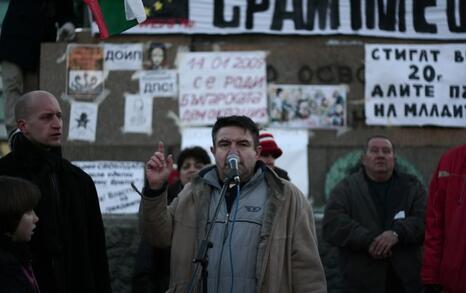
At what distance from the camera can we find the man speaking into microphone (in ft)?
15.8

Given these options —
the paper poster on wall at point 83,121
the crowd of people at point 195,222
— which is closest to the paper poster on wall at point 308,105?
the paper poster on wall at point 83,121

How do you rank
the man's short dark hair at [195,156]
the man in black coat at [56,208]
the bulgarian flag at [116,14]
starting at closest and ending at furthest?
1. the man in black coat at [56,208]
2. the bulgarian flag at [116,14]
3. the man's short dark hair at [195,156]

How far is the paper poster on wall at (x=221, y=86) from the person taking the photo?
28.9ft

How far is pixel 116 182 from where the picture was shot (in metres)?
8.75

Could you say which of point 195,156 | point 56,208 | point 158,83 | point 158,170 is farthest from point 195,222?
point 158,83

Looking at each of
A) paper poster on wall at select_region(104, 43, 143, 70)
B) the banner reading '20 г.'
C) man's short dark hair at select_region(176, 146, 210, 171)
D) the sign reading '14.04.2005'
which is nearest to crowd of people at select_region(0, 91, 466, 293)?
man's short dark hair at select_region(176, 146, 210, 171)

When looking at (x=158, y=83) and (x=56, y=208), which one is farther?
(x=158, y=83)

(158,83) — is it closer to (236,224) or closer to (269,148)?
(269,148)

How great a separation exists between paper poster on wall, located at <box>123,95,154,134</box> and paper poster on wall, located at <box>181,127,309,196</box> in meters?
0.38

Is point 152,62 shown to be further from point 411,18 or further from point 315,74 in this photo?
point 411,18

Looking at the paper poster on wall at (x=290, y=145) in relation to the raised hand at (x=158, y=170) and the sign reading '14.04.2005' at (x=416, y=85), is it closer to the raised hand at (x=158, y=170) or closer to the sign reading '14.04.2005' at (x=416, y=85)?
the sign reading '14.04.2005' at (x=416, y=85)

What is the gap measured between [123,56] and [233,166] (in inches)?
172

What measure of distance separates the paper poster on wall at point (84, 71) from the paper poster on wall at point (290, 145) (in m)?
1.01

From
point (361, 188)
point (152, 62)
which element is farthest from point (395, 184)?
point (152, 62)
